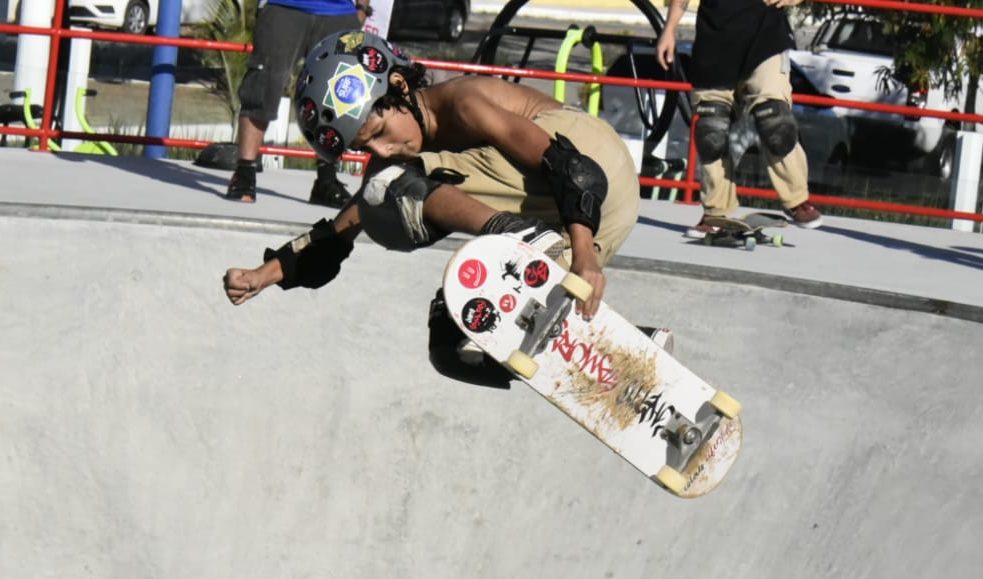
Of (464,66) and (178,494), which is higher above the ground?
(464,66)

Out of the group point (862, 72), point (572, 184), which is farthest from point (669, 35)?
point (862, 72)

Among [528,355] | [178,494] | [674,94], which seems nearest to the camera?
[528,355]

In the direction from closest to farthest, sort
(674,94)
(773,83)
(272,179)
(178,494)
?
(178,494), (773,83), (272,179), (674,94)

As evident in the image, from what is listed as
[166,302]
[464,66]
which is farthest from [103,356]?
[464,66]

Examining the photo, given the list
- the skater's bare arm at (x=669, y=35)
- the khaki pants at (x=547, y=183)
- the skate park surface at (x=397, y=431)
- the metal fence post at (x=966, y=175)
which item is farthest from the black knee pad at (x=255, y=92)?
the metal fence post at (x=966, y=175)

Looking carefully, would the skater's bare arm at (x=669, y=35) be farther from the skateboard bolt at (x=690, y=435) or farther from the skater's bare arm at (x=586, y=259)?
the skater's bare arm at (x=586, y=259)

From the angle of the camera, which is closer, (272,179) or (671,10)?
(671,10)

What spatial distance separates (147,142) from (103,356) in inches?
142

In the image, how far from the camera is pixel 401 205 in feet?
12.7

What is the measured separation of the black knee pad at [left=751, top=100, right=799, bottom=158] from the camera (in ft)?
22.1

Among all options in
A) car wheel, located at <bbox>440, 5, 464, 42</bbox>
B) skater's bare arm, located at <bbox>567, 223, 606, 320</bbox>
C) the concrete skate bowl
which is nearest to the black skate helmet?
skater's bare arm, located at <bbox>567, 223, 606, 320</bbox>

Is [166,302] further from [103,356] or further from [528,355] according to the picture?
[528,355]

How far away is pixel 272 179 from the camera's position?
335 inches

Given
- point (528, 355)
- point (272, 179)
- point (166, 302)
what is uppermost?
point (528, 355)
